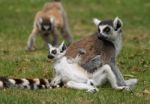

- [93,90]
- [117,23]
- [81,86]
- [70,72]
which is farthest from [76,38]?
[93,90]

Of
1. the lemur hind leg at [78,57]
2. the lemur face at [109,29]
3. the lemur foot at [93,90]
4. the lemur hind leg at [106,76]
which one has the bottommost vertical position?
the lemur foot at [93,90]

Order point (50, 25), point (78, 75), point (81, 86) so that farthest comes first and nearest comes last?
point (50, 25) → point (78, 75) → point (81, 86)

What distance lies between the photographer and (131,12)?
1058 inches

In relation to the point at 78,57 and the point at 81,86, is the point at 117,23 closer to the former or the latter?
the point at 78,57

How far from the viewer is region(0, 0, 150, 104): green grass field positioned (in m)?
9.65

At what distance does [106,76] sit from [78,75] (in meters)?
0.48

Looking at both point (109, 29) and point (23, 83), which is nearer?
point (23, 83)

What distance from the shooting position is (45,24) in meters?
17.7

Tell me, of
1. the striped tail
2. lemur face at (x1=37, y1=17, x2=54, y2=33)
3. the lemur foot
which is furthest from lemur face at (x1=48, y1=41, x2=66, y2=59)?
lemur face at (x1=37, y1=17, x2=54, y2=33)

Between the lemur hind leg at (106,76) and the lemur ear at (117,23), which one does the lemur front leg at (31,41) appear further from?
the lemur hind leg at (106,76)

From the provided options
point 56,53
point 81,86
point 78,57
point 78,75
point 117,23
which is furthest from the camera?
point 117,23

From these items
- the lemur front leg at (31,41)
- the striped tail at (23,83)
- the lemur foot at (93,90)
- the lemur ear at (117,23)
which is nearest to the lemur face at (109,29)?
the lemur ear at (117,23)

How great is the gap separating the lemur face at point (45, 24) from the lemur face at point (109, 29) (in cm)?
632

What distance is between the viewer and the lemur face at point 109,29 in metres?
11.1
